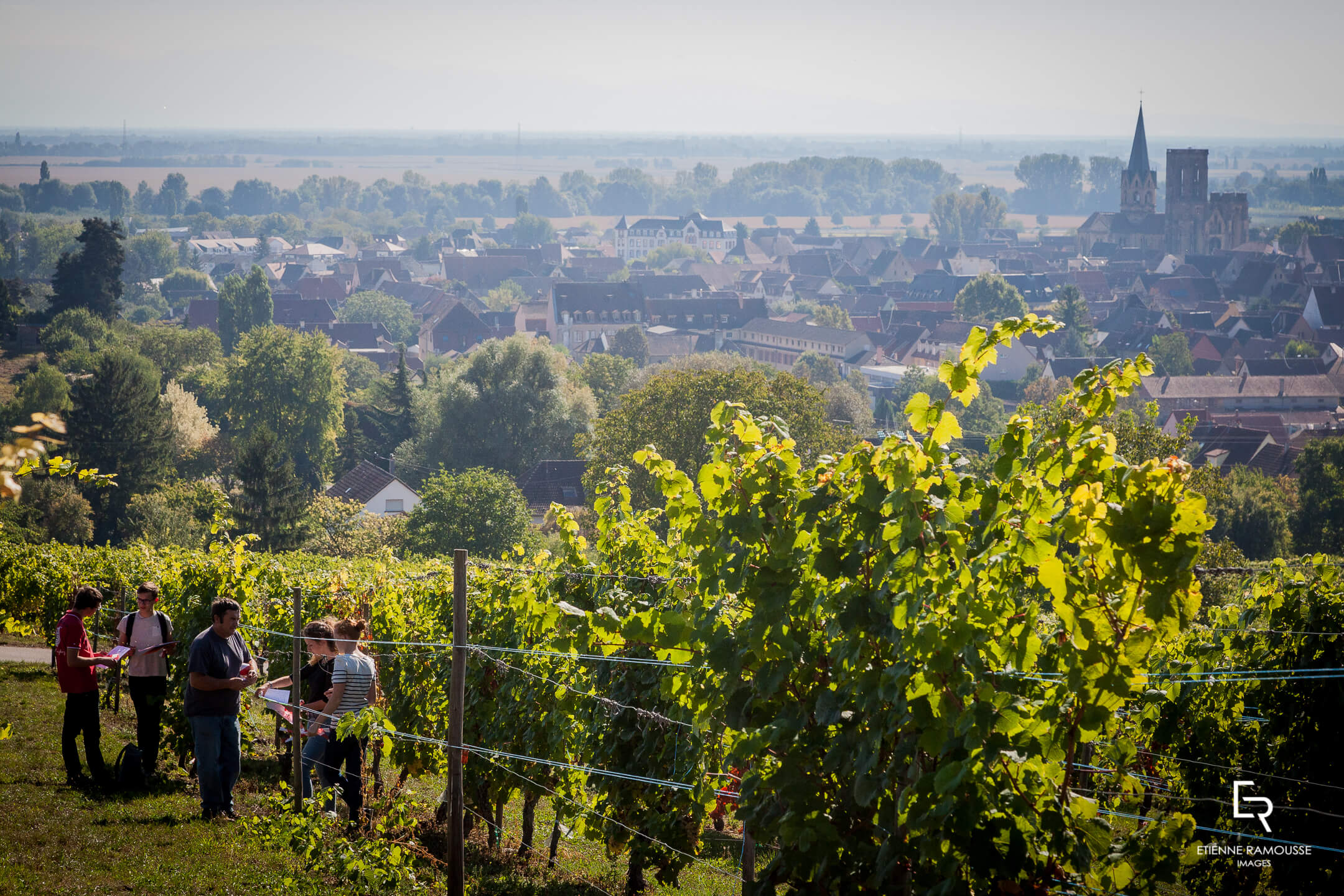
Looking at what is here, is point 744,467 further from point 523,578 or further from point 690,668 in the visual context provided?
point 523,578

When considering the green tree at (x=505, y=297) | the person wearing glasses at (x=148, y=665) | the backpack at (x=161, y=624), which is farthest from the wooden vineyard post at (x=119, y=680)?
the green tree at (x=505, y=297)

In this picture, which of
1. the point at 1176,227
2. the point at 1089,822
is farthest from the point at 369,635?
the point at 1176,227

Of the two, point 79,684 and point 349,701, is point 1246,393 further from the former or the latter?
point 79,684

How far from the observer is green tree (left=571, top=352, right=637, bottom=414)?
75562 mm

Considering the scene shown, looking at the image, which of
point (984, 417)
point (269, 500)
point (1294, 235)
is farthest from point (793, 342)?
point (1294, 235)

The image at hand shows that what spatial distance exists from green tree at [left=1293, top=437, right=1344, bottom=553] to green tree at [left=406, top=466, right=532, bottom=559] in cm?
3052

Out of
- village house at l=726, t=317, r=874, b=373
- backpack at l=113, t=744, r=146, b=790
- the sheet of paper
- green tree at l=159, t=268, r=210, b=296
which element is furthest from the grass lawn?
green tree at l=159, t=268, r=210, b=296

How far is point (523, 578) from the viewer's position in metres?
9.55

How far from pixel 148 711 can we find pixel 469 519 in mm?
35009

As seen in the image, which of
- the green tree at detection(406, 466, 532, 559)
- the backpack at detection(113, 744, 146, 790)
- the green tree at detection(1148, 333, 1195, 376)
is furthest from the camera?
the green tree at detection(1148, 333, 1195, 376)

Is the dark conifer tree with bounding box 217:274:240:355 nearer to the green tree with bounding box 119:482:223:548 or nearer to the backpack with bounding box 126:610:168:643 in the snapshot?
the green tree with bounding box 119:482:223:548

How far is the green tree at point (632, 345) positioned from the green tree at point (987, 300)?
157ft

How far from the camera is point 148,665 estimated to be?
8930mm

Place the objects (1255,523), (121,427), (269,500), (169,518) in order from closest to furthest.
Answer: (1255,523), (269,500), (169,518), (121,427)
